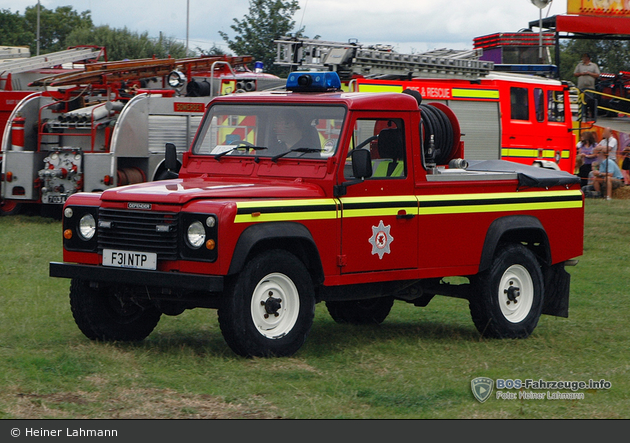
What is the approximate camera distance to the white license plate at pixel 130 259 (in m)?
7.23

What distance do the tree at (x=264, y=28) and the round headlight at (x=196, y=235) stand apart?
33.8 metres

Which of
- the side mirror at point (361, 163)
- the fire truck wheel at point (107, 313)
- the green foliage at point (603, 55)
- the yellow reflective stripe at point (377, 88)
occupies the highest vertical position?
the green foliage at point (603, 55)

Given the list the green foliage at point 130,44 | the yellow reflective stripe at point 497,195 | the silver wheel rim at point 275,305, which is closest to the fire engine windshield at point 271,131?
the yellow reflective stripe at point 497,195

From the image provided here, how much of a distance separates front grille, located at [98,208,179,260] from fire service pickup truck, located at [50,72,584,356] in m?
0.01

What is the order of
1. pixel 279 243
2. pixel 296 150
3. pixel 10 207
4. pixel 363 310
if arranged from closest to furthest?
pixel 279 243 < pixel 296 150 < pixel 363 310 < pixel 10 207

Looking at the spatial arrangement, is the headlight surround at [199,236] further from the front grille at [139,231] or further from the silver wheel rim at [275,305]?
the silver wheel rim at [275,305]

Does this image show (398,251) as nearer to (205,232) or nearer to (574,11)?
(205,232)

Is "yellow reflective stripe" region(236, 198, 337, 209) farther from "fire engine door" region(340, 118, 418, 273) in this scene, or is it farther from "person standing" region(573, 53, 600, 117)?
"person standing" region(573, 53, 600, 117)

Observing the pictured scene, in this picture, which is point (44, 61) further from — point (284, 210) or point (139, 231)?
point (284, 210)

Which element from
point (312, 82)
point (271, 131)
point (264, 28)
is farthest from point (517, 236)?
point (264, 28)

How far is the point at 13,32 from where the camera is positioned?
7962 cm

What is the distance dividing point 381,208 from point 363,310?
1897 millimetres

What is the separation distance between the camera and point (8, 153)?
1775 cm

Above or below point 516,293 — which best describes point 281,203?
above
